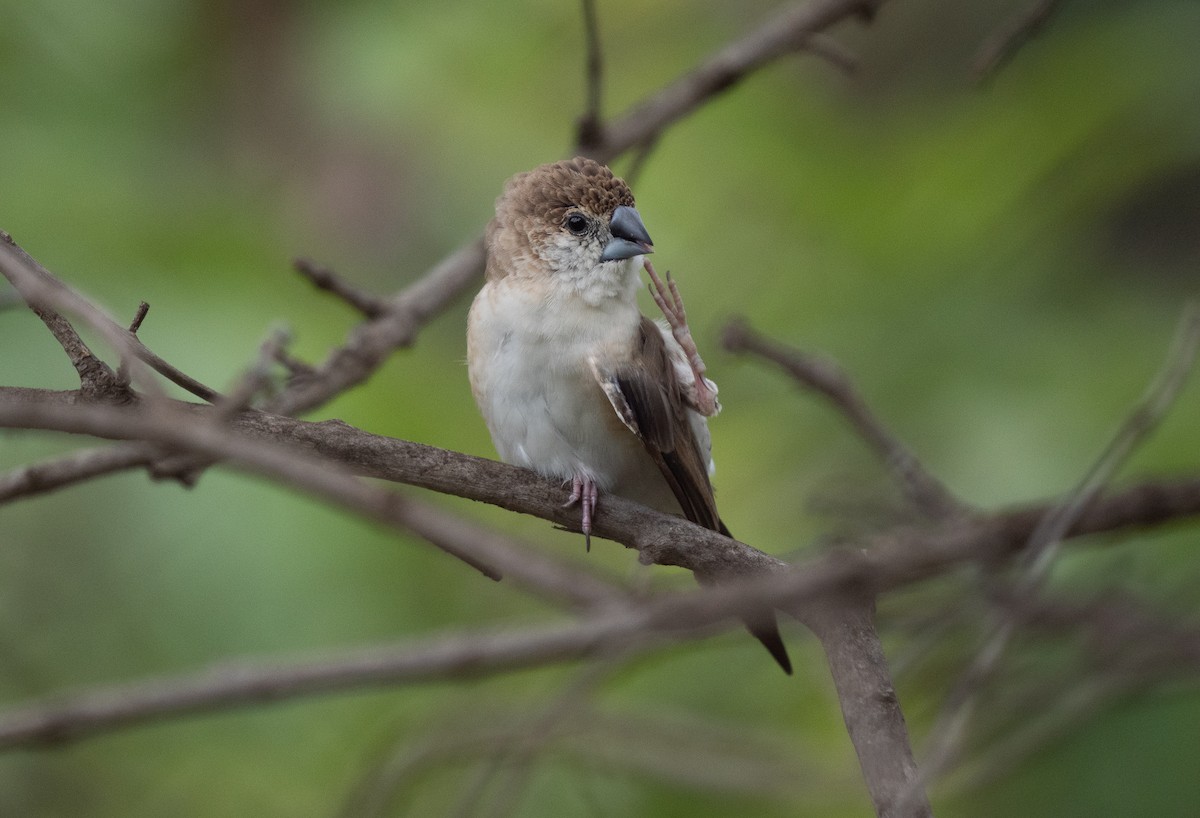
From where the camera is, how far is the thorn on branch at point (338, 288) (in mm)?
2923

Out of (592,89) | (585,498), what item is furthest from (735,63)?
(585,498)

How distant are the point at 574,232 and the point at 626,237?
0.17m

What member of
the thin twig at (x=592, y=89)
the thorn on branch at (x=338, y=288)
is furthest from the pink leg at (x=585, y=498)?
the thin twig at (x=592, y=89)

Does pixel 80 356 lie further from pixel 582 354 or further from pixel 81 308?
pixel 582 354

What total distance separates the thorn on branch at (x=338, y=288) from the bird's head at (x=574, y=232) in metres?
0.37

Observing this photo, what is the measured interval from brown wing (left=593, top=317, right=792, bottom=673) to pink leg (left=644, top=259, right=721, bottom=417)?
132mm

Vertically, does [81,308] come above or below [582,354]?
below

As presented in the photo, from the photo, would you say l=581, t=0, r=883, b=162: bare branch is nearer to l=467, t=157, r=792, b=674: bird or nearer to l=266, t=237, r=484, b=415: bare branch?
l=467, t=157, r=792, b=674: bird

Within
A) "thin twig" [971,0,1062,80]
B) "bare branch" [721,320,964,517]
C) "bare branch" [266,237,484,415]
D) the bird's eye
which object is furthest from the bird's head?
"thin twig" [971,0,1062,80]

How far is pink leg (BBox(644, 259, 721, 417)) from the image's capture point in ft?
8.83

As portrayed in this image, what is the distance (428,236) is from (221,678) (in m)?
3.39

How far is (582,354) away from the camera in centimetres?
315

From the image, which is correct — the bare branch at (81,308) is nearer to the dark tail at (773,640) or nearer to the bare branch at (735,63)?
the dark tail at (773,640)

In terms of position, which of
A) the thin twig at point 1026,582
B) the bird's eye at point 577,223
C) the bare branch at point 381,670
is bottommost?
Result: the bare branch at point 381,670
